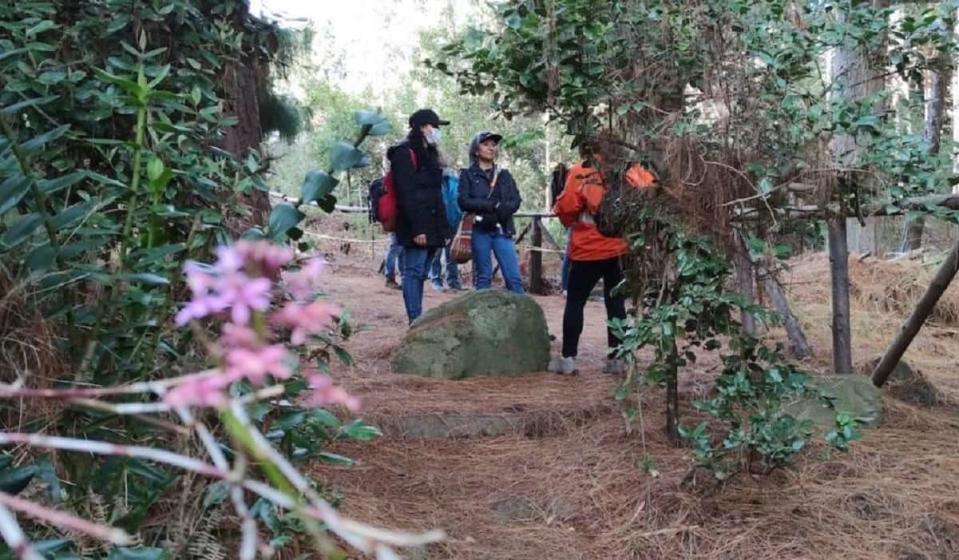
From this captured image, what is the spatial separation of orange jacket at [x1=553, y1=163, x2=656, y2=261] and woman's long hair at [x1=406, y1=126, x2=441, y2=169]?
41.3 inches

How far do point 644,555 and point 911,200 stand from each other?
1692mm

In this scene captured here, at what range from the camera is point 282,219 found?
184cm

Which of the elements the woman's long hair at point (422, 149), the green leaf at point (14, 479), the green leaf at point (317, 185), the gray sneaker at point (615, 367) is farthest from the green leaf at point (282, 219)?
the woman's long hair at point (422, 149)

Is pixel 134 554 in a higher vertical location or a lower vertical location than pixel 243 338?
lower

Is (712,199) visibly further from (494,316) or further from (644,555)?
(494,316)

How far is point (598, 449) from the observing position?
3730 millimetres

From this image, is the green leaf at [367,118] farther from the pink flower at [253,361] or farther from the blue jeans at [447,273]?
the blue jeans at [447,273]

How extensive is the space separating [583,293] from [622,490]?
174 cm

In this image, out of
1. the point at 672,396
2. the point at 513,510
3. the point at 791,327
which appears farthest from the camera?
the point at 791,327

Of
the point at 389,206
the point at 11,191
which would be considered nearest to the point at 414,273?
the point at 389,206

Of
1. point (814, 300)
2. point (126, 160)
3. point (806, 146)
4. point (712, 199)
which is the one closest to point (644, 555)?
point (712, 199)

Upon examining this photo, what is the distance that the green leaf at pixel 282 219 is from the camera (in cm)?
184

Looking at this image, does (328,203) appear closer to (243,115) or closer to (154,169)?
(154,169)

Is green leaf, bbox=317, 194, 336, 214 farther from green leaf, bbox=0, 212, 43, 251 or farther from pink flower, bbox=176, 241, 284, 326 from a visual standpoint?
pink flower, bbox=176, 241, 284, 326
